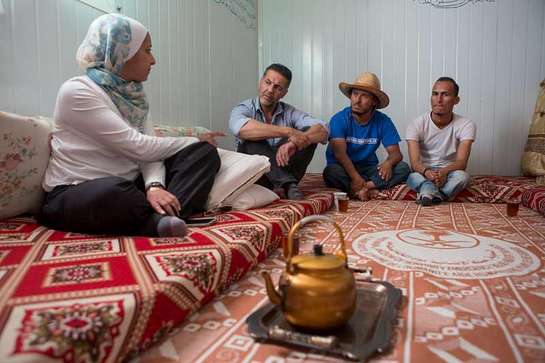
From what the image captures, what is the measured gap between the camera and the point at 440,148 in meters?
3.04

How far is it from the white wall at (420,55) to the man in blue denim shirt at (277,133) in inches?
65.8

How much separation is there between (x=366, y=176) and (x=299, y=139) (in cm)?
100

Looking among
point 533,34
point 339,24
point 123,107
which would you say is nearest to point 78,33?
point 123,107

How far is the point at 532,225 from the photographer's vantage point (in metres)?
1.98

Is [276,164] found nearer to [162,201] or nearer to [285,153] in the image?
[285,153]

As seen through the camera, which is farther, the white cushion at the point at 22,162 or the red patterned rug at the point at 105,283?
the white cushion at the point at 22,162

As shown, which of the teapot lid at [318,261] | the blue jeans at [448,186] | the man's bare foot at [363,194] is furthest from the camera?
the man's bare foot at [363,194]

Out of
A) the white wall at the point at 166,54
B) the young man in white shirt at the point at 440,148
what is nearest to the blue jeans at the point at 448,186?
the young man in white shirt at the point at 440,148

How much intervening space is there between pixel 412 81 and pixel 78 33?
3.10m

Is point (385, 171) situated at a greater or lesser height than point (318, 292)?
greater

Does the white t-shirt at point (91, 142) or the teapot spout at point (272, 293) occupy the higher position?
the white t-shirt at point (91, 142)

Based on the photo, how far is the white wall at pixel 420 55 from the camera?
12.4ft

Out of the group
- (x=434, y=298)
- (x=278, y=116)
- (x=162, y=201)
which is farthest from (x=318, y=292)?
(x=278, y=116)

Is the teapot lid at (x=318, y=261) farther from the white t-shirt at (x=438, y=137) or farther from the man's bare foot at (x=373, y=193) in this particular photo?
the white t-shirt at (x=438, y=137)
